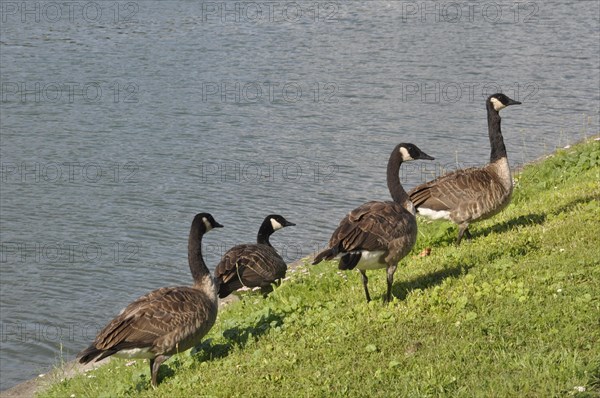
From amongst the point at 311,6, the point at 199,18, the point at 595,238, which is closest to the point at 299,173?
the point at 595,238

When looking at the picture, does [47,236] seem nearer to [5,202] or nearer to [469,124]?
[5,202]

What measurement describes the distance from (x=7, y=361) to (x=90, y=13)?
82.8 feet

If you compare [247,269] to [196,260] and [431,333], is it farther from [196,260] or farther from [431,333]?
[431,333]

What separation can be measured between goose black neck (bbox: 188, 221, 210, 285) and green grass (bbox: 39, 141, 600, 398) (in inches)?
30.5

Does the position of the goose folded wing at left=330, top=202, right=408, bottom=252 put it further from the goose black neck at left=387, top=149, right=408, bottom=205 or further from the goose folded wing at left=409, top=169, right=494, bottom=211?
the goose folded wing at left=409, top=169, right=494, bottom=211

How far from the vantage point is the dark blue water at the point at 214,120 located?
1853cm

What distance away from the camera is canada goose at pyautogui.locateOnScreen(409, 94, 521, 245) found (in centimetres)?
1373

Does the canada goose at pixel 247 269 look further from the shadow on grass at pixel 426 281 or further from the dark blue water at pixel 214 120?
the dark blue water at pixel 214 120

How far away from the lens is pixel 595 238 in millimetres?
12750

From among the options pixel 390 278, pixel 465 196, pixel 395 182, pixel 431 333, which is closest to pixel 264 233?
pixel 465 196

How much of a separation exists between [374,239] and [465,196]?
3087 mm

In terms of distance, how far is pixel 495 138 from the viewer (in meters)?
15.1

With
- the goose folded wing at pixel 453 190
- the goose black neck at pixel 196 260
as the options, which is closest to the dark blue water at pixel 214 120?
the goose black neck at pixel 196 260

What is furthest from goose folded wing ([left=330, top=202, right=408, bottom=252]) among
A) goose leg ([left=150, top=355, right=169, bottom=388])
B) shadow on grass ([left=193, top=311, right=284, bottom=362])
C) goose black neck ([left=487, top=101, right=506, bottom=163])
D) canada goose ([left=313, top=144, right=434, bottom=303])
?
goose black neck ([left=487, top=101, right=506, bottom=163])
